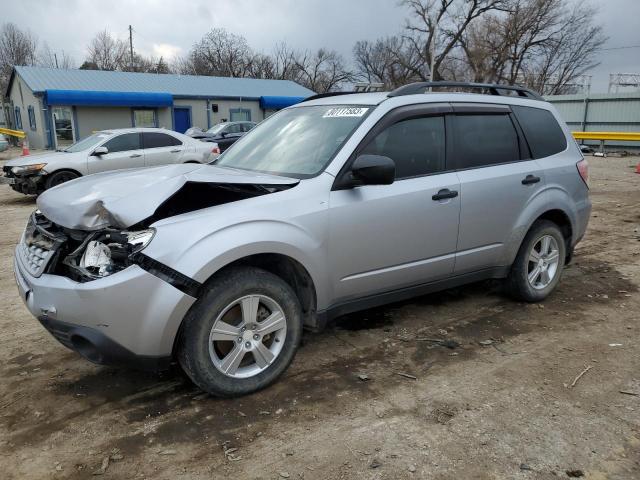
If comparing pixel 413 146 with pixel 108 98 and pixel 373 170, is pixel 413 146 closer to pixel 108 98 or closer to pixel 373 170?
pixel 373 170

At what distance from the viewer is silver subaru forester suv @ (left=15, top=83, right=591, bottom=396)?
2.87 m

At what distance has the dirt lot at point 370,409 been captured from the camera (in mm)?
2654

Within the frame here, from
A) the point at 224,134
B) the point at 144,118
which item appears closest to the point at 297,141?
the point at 224,134

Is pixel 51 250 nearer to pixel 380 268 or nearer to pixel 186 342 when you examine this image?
pixel 186 342

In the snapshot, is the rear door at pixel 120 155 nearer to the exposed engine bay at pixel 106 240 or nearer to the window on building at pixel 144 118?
the exposed engine bay at pixel 106 240

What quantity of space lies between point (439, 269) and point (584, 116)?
2598 cm

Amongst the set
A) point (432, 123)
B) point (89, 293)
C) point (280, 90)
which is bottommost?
point (89, 293)

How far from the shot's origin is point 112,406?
3.18 m

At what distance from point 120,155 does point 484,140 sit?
8.88 metres

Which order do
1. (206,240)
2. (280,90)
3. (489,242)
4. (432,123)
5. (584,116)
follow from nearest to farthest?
(206,240) < (432,123) < (489,242) < (584,116) < (280,90)

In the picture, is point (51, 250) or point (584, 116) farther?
point (584, 116)

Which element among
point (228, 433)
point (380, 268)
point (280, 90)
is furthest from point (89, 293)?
point (280, 90)

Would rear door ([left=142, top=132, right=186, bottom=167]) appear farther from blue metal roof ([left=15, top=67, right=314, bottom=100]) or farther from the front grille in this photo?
blue metal roof ([left=15, top=67, right=314, bottom=100])

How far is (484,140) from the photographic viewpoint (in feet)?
14.5
